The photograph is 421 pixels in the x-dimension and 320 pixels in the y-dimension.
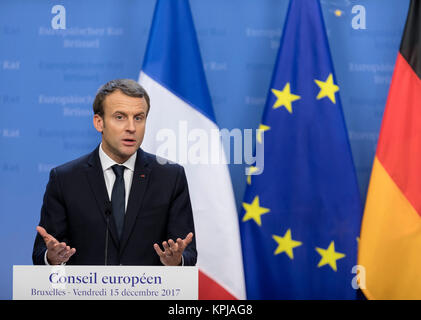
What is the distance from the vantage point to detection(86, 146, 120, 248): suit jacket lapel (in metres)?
1.81

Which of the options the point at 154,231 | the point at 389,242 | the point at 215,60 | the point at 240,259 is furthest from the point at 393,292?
the point at 215,60

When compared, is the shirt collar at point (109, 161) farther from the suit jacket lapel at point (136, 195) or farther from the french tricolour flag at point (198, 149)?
the french tricolour flag at point (198, 149)

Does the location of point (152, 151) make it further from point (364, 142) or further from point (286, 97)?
point (364, 142)

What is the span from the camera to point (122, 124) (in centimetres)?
194

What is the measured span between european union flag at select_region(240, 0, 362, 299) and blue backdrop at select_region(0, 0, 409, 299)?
9.0 inches

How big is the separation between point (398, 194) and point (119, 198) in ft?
5.03

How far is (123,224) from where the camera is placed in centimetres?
183

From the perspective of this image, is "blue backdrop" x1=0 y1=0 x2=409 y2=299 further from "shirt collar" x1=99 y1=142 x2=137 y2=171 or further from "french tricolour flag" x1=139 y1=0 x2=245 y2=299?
"shirt collar" x1=99 y1=142 x2=137 y2=171

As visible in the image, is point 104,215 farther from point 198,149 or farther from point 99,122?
point 198,149

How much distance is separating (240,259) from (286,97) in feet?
3.12

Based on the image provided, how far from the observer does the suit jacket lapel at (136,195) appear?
1821mm

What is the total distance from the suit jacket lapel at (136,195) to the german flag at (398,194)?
4.33 feet

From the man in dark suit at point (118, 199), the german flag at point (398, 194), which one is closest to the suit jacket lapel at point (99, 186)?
the man in dark suit at point (118, 199)

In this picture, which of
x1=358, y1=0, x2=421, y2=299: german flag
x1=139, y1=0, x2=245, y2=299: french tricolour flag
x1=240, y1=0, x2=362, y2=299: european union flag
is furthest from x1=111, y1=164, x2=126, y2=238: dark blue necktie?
x1=358, y1=0, x2=421, y2=299: german flag
